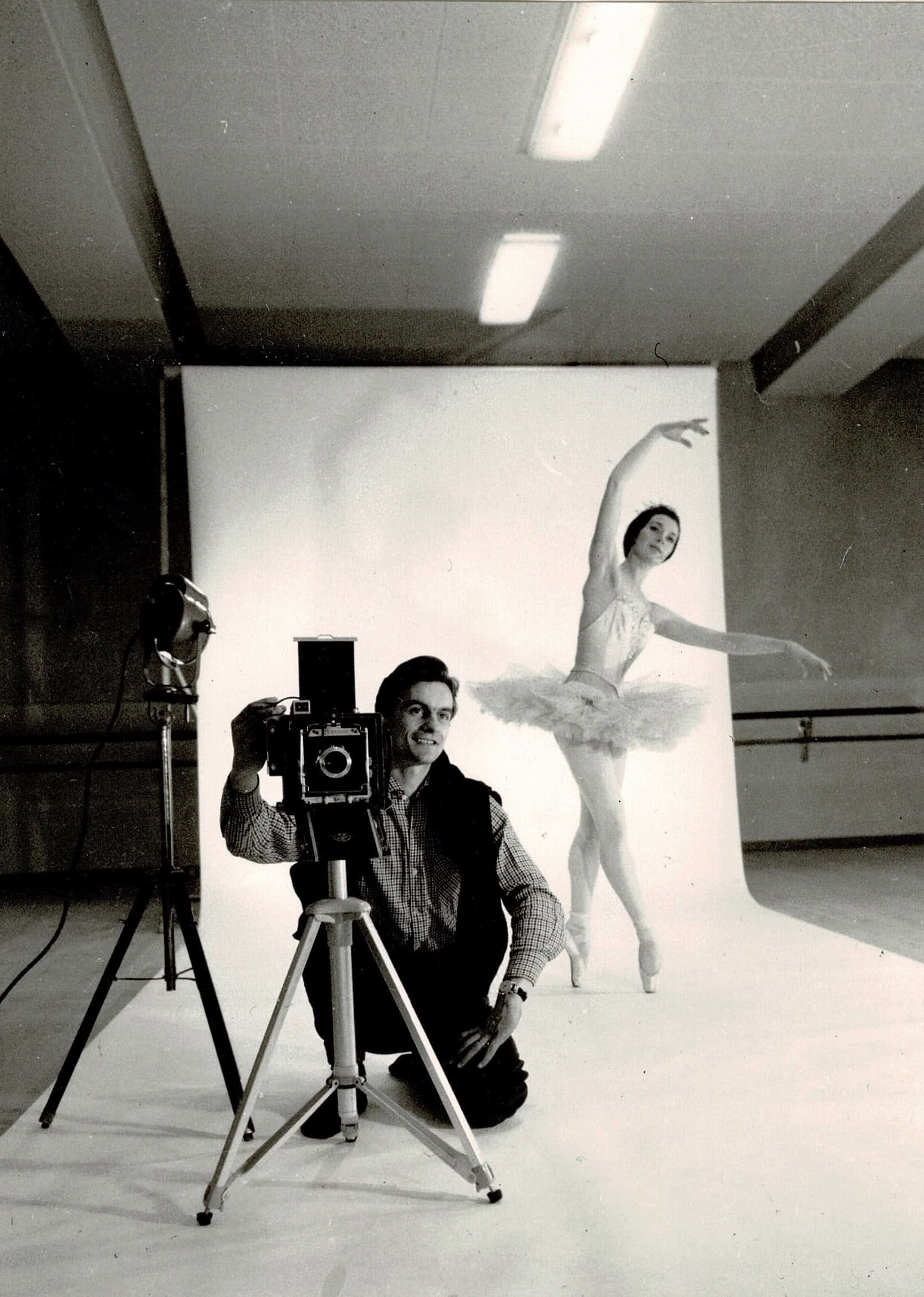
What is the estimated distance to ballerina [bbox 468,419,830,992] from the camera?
3.15 metres

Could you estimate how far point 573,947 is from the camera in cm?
312

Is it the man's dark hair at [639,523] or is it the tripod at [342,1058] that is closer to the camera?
the tripod at [342,1058]

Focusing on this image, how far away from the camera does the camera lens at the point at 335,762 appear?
5.58 ft

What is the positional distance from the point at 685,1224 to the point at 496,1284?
1.18ft

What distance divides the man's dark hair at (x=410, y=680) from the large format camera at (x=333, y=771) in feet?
1.02

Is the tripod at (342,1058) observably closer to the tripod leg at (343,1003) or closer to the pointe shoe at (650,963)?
the tripod leg at (343,1003)

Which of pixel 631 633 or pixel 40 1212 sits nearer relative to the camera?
pixel 40 1212

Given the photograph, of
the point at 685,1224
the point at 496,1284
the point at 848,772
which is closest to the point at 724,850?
the point at 848,772

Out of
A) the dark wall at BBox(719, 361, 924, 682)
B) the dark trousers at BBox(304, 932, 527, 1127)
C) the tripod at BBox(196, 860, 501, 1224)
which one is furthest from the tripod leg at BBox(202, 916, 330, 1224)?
the dark wall at BBox(719, 361, 924, 682)

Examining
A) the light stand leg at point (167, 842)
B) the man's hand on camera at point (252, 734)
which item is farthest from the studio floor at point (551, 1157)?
the man's hand on camera at point (252, 734)

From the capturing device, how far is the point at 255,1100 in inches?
65.7

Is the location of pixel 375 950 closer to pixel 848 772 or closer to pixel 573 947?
pixel 573 947

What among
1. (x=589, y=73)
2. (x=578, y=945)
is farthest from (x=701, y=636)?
(x=589, y=73)

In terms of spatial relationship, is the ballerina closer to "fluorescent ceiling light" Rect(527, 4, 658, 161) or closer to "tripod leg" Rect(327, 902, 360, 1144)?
"fluorescent ceiling light" Rect(527, 4, 658, 161)
